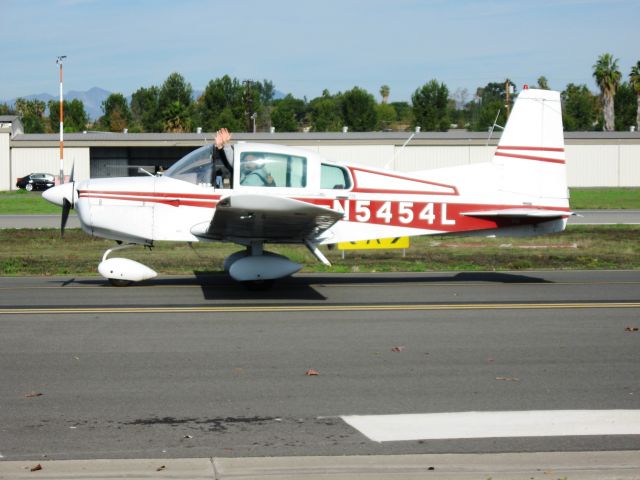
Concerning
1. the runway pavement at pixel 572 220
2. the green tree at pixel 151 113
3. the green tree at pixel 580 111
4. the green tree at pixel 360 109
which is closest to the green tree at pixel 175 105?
the green tree at pixel 151 113

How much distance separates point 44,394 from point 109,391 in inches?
19.6

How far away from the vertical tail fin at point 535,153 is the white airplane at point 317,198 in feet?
0.05

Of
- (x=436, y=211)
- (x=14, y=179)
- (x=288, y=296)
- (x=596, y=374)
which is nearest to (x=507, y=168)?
(x=436, y=211)

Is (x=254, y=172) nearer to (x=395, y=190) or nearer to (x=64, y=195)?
(x=395, y=190)

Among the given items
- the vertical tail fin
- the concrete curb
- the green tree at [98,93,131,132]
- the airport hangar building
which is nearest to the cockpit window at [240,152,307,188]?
the vertical tail fin

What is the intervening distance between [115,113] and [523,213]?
10173cm

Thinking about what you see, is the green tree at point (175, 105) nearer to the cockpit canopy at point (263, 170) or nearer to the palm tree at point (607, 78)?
the palm tree at point (607, 78)

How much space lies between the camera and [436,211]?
13023mm

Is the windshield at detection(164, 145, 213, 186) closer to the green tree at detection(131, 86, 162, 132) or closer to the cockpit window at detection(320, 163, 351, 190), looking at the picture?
the cockpit window at detection(320, 163, 351, 190)

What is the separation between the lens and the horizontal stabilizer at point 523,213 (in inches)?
506

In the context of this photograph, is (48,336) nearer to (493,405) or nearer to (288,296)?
(288,296)

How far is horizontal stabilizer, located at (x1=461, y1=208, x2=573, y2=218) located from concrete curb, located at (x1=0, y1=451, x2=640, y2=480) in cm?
780

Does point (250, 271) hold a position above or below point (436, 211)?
below

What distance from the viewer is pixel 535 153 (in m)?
13.3
